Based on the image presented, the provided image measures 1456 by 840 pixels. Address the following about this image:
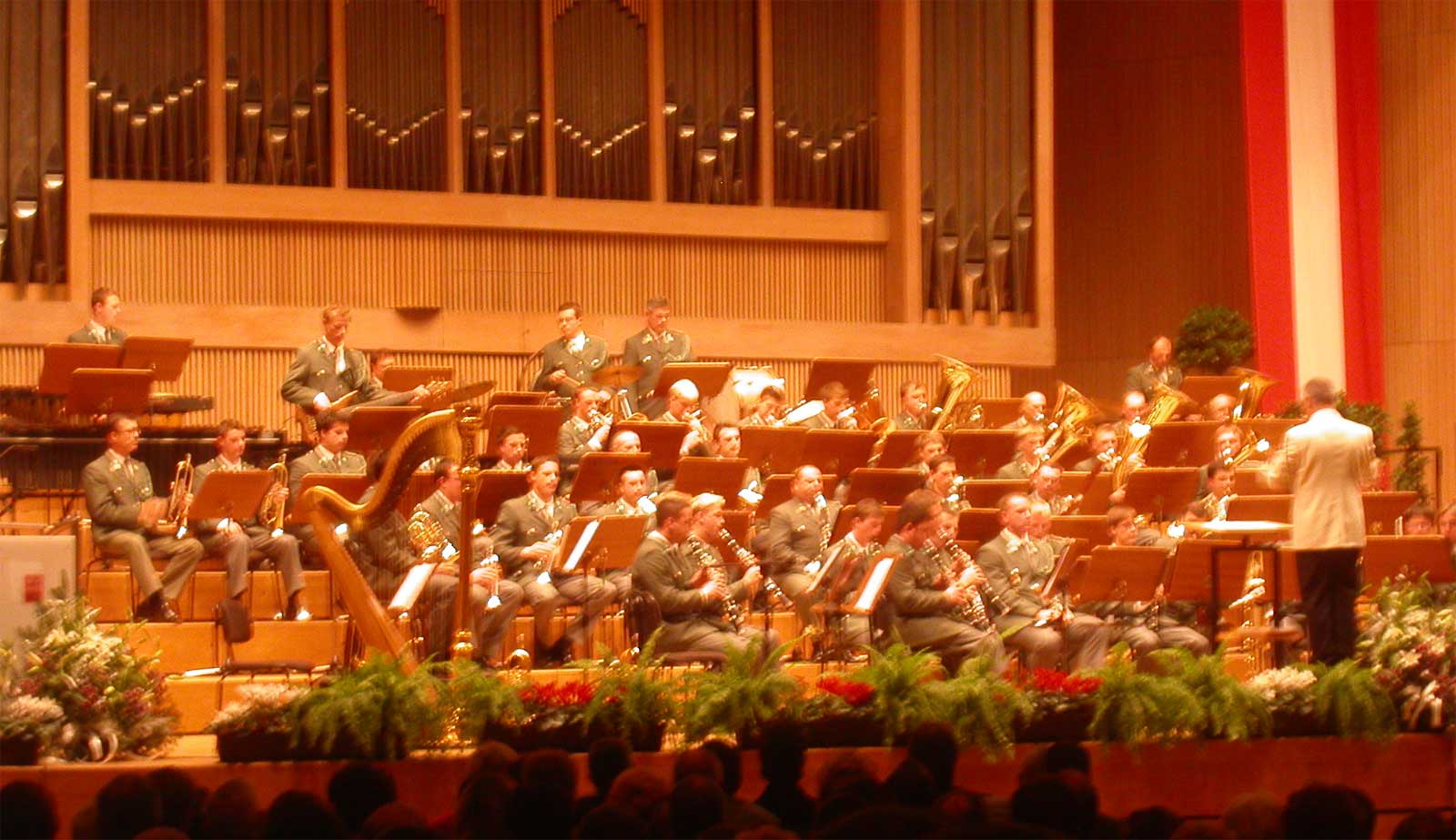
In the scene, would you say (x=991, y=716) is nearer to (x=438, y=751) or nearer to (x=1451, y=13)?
(x=438, y=751)

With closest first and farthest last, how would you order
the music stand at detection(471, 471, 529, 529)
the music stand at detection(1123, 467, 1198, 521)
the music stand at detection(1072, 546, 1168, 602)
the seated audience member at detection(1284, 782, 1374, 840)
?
the seated audience member at detection(1284, 782, 1374, 840) < the music stand at detection(1072, 546, 1168, 602) < the music stand at detection(471, 471, 529, 529) < the music stand at detection(1123, 467, 1198, 521)

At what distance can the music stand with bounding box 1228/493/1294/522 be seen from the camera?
32.4 feet

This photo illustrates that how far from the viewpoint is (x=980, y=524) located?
9.75 metres

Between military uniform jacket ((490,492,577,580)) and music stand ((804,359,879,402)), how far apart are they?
243 centimetres

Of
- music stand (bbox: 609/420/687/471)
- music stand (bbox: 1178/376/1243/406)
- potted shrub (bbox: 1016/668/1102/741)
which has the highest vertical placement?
music stand (bbox: 1178/376/1243/406)

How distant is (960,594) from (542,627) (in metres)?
1.83

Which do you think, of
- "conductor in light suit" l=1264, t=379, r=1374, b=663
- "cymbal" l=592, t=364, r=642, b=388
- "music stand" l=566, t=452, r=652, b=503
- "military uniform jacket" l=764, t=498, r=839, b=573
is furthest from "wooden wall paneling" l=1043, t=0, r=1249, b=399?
"conductor in light suit" l=1264, t=379, r=1374, b=663

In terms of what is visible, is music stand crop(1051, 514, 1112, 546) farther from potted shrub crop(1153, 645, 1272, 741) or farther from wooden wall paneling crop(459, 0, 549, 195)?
wooden wall paneling crop(459, 0, 549, 195)

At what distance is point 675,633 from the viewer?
892 centimetres

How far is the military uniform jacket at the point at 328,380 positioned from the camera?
11320mm

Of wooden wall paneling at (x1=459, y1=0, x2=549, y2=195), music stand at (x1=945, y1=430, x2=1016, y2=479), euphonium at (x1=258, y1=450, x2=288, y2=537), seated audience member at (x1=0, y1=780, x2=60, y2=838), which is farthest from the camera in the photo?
wooden wall paneling at (x1=459, y1=0, x2=549, y2=195)

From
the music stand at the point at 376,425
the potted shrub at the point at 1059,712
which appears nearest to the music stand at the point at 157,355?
the music stand at the point at 376,425

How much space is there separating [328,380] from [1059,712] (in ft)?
16.8

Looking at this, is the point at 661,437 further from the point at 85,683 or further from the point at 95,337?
the point at 85,683
